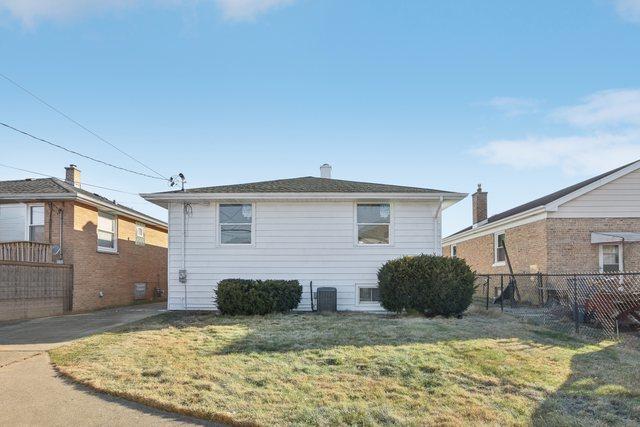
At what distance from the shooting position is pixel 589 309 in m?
10.7

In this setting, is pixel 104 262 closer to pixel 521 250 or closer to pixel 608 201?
pixel 521 250

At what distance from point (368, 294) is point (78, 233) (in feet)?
30.2

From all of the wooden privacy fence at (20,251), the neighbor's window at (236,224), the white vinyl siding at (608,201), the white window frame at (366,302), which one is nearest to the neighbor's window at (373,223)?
the white window frame at (366,302)

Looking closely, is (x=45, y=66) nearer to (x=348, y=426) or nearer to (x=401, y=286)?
(x=401, y=286)

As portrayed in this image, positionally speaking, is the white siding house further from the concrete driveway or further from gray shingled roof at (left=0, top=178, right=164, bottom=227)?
the concrete driveway

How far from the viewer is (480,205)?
25500 mm

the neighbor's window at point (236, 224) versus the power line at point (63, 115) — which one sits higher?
the power line at point (63, 115)

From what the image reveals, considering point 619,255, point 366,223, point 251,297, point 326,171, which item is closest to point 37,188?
point 251,297

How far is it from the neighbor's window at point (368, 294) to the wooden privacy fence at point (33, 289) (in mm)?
8764

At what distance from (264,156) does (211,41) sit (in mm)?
4866

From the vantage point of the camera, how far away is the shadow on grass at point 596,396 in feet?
16.2

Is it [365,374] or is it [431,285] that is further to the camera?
[431,285]

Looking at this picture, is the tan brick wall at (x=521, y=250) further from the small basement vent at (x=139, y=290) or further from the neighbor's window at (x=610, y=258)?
the small basement vent at (x=139, y=290)

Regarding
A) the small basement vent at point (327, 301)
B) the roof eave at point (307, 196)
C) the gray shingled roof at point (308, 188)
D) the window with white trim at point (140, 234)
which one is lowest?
the small basement vent at point (327, 301)
